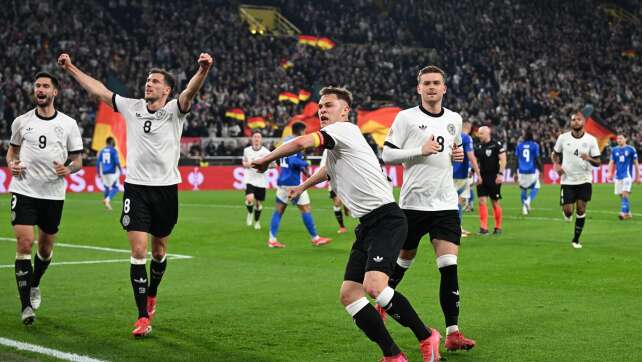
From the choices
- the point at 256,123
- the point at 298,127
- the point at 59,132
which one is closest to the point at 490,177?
the point at 298,127

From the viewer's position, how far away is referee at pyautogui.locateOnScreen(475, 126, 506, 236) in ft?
62.2

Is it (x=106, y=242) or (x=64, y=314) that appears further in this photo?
(x=106, y=242)

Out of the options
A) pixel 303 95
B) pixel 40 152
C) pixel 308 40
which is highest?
pixel 308 40

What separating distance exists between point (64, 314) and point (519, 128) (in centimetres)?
4398

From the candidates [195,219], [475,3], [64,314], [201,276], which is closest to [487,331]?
[64,314]

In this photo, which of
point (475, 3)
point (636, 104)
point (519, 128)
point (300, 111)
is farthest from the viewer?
point (475, 3)

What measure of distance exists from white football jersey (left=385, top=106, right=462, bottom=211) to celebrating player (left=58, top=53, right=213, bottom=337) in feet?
6.56

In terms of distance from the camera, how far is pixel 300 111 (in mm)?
47062

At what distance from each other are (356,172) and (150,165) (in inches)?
103

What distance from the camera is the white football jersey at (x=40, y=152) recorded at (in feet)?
30.4

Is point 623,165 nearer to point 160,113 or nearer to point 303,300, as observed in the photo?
point 303,300

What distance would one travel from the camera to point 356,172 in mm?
6793

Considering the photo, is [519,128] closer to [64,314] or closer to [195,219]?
[195,219]

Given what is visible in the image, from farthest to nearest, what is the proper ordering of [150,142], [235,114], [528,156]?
[235,114] < [528,156] < [150,142]
